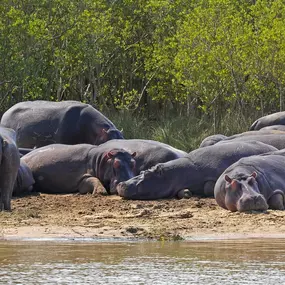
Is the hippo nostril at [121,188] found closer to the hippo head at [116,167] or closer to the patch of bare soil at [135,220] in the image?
the patch of bare soil at [135,220]

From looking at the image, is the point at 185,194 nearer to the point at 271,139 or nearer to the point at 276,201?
the point at 276,201

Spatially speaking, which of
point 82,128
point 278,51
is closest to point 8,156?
point 82,128

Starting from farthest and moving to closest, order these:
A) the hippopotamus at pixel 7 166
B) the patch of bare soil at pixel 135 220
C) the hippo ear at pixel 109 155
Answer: the hippo ear at pixel 109 155 < the hippopotamus at pixel 7 166 < the patch of bare soil at pixel 135 220

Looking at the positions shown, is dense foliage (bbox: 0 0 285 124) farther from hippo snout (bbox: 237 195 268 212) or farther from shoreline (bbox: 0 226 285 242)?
shoreline (bbox: 0 226 285 242)

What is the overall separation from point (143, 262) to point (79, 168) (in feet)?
25.2

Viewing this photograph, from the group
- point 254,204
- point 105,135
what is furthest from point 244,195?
point 105,135

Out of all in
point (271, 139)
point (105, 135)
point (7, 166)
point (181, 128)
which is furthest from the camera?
point (181, 128)

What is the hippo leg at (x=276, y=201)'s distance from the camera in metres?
13.7

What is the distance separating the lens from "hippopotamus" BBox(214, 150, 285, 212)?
13102 millimetres

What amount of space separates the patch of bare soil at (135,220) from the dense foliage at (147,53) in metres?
A: 13.7

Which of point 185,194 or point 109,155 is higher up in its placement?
point 109,155

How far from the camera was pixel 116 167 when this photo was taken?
16.3m

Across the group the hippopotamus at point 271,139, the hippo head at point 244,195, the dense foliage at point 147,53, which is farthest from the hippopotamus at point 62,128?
the dense foliage at point 147,53

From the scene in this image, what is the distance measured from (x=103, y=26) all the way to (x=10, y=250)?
2186 cm
